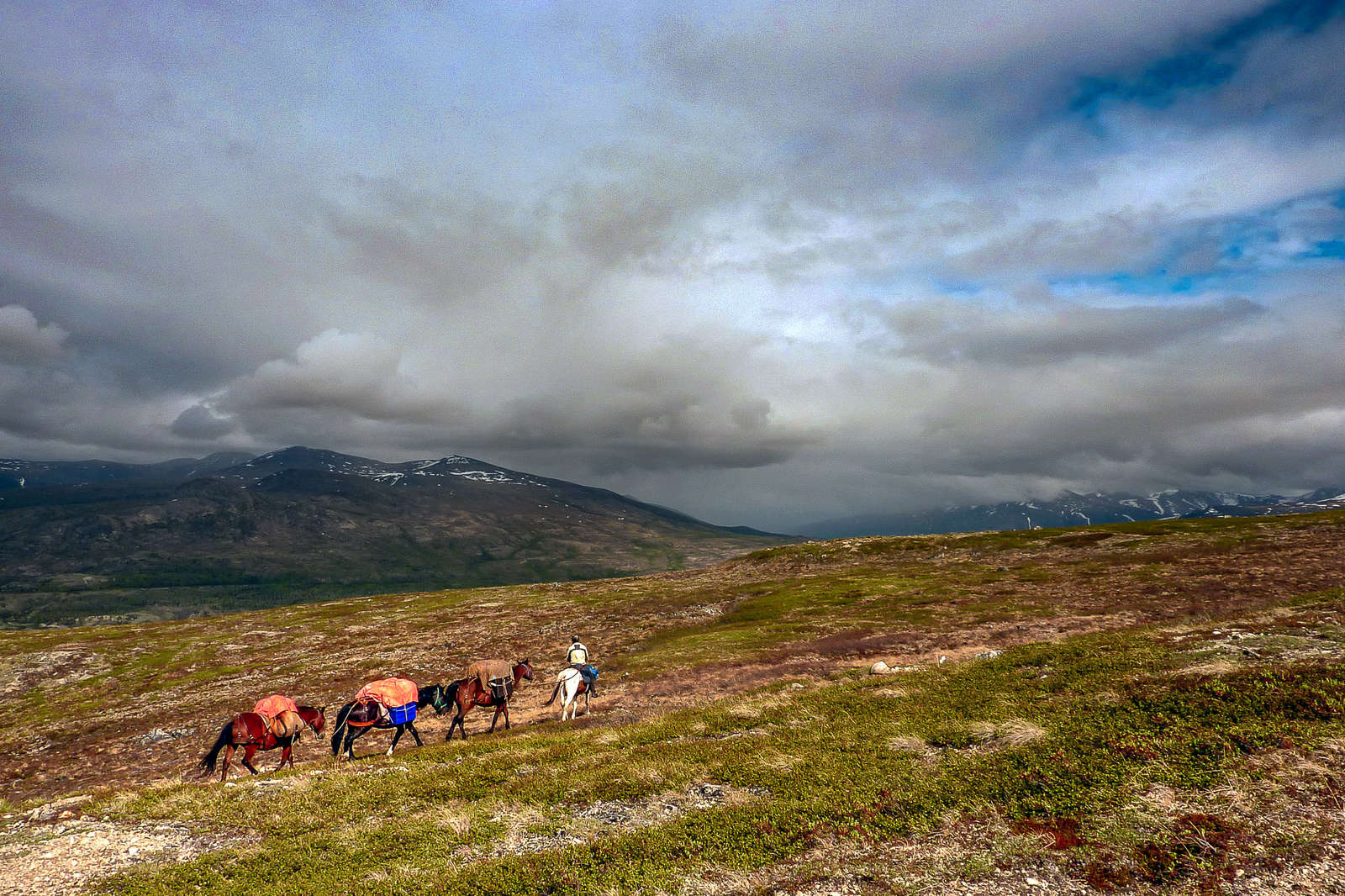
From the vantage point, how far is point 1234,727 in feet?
48.2

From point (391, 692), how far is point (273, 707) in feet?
15.4

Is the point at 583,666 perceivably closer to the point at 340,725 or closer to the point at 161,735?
the point at 340,725

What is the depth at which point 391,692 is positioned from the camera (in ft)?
80.3

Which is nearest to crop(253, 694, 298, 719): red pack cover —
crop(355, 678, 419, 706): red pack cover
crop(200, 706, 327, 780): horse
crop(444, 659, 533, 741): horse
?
crop(200, 706, 327, 780): horse

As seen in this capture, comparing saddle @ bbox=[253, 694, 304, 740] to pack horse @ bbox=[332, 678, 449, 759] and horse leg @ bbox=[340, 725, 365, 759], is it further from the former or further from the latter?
horse leg @ bbox=[340, 725, 365, 759]

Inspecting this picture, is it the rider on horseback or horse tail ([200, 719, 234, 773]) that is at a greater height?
the rider on horseback

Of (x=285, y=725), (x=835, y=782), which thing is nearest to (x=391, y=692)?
(x=285, y=725)

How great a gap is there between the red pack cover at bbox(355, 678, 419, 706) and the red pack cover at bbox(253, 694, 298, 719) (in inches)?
110

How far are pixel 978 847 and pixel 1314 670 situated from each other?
14.5 m

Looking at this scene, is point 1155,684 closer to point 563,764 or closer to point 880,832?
point 880,832

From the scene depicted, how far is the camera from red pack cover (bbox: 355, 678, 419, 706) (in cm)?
2423

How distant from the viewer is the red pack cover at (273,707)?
933 inches

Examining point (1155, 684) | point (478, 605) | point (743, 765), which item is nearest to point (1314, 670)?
point (1155, 684)

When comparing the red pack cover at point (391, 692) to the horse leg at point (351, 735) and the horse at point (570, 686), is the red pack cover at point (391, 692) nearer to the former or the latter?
the horse leg at point (351, 735)
